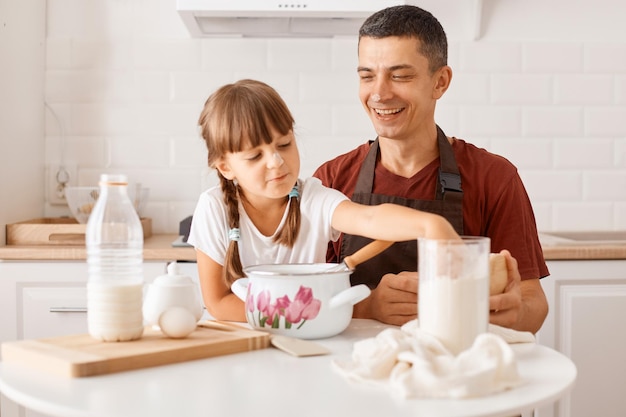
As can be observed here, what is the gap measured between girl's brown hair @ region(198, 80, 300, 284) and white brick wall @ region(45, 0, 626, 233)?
1.47 metres

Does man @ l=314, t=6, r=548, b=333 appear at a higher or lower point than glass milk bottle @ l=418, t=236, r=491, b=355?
higher

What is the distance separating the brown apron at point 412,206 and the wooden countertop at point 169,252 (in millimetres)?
721

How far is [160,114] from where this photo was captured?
3.14 meters

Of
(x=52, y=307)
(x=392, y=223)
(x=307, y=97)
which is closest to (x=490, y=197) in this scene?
(x=392, y=223)

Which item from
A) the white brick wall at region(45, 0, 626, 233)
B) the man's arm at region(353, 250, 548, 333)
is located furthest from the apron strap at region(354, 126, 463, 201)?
the white brick wall at region(45, 0, 626, 233)

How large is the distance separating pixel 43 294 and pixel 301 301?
152cm

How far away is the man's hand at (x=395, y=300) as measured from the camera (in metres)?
1.50

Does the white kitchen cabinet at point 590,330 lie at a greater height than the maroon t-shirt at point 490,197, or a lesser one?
lesser

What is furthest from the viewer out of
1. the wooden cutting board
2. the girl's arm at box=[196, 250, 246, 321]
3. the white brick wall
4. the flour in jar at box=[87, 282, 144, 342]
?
the white brick wall

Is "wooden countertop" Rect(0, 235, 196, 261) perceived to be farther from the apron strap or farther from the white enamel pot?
the white enamel pot

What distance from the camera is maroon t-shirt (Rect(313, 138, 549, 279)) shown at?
1.94m

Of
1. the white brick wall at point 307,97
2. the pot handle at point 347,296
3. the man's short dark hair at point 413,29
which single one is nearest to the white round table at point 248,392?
the pot handle at point 347,296

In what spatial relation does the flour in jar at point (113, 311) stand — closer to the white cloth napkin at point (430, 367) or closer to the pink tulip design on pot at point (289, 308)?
the pink tulip design on pot at point (289, 308)

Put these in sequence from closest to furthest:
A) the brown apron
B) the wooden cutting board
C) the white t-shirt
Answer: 1. the wooden cutting board
2. the white t-shirt
3. the brown apron
